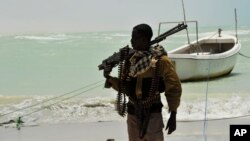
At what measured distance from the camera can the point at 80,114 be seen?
710 cm

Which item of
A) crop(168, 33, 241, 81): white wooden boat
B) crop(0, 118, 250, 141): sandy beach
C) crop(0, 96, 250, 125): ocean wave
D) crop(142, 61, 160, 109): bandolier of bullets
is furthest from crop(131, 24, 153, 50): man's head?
crop(168, 33, 241, 81): white wooden boat

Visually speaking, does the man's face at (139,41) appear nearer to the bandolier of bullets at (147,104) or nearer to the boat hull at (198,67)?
the bandolier of bullets at (147,104)

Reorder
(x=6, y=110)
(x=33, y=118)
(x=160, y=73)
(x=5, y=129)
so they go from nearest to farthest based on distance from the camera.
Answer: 1. (x=160, y=73)
2. (x=5, y=129)
3. (x=33, y=118)
4. (x=6, y=110)

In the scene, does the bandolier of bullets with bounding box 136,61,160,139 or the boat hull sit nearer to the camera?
the bandolier of bullets with bounding box 136,61,160,139

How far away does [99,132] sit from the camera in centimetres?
558

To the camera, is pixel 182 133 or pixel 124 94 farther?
pixel 182 133

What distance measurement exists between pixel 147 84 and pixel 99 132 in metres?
2.57

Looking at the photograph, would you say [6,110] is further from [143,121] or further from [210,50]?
[210,50]

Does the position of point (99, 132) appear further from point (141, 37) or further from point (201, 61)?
point (201, 61)

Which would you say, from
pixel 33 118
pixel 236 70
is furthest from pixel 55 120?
pixel 236 70

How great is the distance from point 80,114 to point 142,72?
4.11 m

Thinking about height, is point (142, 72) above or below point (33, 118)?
above

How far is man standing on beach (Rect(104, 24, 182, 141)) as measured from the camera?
3.11m

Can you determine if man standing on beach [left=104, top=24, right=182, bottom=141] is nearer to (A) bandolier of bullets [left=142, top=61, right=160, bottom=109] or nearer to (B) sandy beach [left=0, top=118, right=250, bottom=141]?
(A) bandolier of bullets [left=142, top=61, right=160, bottom=109]
